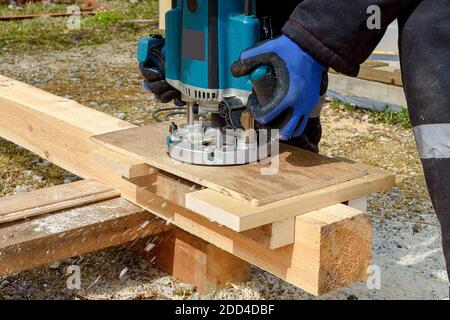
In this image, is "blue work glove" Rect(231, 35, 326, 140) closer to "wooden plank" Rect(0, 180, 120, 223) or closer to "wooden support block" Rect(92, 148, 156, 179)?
"wooden support block" Rect(92, 148, 156, 179)

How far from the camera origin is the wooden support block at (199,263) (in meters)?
2.53

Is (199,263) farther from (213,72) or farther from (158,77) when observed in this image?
(213,72)

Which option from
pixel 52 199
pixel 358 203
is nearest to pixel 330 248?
pixel 358 203

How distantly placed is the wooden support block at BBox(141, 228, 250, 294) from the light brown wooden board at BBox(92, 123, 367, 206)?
50cm

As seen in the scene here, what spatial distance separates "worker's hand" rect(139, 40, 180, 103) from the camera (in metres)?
2.21

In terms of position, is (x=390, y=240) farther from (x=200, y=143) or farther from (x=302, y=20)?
(x=302, y=20)

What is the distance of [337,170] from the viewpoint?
1973 millimetres

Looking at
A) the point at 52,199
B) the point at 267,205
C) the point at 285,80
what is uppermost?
the point at 285,80

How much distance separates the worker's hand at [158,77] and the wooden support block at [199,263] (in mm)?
568

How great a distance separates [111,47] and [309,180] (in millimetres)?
4883

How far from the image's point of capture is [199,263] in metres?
2.55

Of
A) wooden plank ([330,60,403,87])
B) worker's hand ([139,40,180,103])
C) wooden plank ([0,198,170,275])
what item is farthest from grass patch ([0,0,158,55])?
worker's hand ([139,40,180,103])

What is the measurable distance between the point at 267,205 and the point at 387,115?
2.94 meters

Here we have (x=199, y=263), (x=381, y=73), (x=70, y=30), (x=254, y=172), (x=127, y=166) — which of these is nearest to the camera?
(x=254, y=172)
